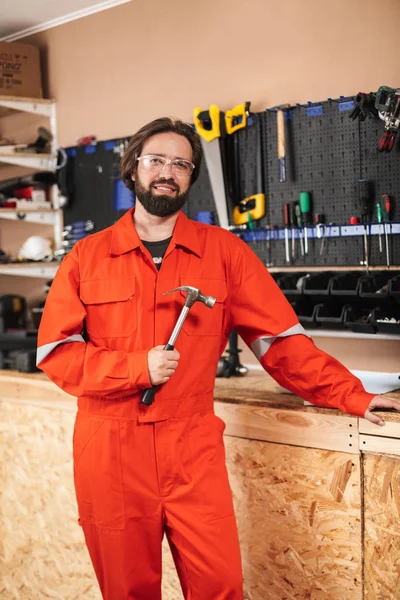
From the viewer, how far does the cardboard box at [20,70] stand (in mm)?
4090

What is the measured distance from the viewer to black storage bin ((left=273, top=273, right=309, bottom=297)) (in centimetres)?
286

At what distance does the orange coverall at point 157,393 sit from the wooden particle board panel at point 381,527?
0.27 m

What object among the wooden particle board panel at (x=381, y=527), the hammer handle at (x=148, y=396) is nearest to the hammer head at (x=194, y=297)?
the hammer handle at (x=148, y=396)

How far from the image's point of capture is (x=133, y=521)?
2.03m

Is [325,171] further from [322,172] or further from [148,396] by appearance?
[148,396]

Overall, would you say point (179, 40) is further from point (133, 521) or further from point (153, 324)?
point (133, 521)

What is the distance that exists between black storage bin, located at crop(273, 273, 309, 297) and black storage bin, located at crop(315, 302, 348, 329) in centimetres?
11

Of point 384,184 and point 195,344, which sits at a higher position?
point 384,184

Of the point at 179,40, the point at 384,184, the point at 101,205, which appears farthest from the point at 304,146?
the point at 101,205

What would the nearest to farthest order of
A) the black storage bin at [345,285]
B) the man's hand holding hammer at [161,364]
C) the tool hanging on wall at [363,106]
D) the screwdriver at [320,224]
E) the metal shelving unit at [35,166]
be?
1. the man's hand holding hammer at [161,364]
2. the black storage bin at [345,285]
3. the tool hanging on wall at [363,106]
4. the screwdriver at [320,224]
5. the metal shelving unit at [35,166]

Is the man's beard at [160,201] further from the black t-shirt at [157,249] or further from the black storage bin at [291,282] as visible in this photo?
the black storage bin at [291,282]

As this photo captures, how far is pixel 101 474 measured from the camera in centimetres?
204

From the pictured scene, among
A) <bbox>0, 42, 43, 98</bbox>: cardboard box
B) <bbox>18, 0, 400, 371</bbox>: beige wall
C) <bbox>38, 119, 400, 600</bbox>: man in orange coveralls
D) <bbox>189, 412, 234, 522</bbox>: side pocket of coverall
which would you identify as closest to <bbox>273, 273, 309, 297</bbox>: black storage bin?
<bbox>18, 0, 400, 371</bbox>: beige wall

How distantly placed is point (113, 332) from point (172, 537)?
64 cm
